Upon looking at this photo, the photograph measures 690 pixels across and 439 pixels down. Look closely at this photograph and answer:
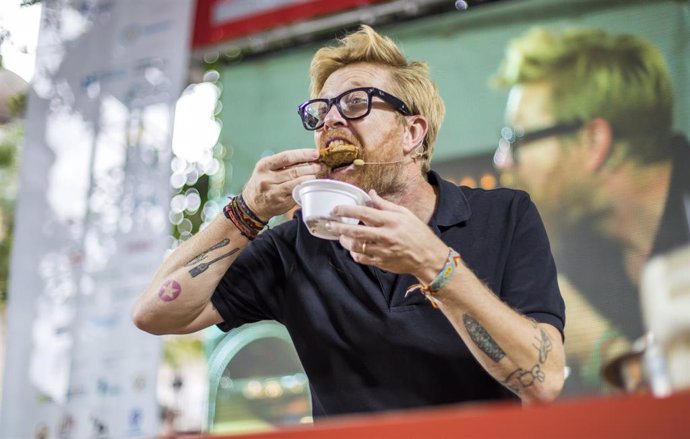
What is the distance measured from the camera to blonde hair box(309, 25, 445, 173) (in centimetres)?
246

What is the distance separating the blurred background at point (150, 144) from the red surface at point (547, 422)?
291cm

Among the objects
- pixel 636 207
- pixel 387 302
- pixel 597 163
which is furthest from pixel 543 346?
pixel 597 163

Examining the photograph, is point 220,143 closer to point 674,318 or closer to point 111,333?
point 111,333

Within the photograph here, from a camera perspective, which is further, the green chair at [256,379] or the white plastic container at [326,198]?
the green chair at [256,379]

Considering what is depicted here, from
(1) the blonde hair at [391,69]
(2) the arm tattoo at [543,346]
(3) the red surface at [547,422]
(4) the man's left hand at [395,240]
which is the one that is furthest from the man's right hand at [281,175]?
(3) the red surface at [547,422]

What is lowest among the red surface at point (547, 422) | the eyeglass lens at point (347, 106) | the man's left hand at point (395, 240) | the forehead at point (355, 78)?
the red surface at point (547, 422)

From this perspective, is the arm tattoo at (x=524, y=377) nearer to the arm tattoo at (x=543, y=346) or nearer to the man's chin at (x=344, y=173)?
the arm tattoo at (x=543, y=346)

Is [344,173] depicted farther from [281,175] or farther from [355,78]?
[355,78]

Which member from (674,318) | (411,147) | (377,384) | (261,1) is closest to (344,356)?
(377,384)

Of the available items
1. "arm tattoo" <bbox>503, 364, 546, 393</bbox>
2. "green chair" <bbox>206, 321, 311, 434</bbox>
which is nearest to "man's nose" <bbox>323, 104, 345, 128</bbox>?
"arm tattoo" <bbox>503, 364, 546, 393</bbox>

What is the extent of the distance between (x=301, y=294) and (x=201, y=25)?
8.78 ft

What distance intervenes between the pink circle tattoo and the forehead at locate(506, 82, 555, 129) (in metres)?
2.39

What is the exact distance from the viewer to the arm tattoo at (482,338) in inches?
71.6

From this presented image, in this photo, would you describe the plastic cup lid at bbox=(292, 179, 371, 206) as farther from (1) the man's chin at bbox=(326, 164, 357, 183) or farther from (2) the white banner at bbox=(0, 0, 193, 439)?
(2) the white banner at bbox=(0, 0, 193, 439)
